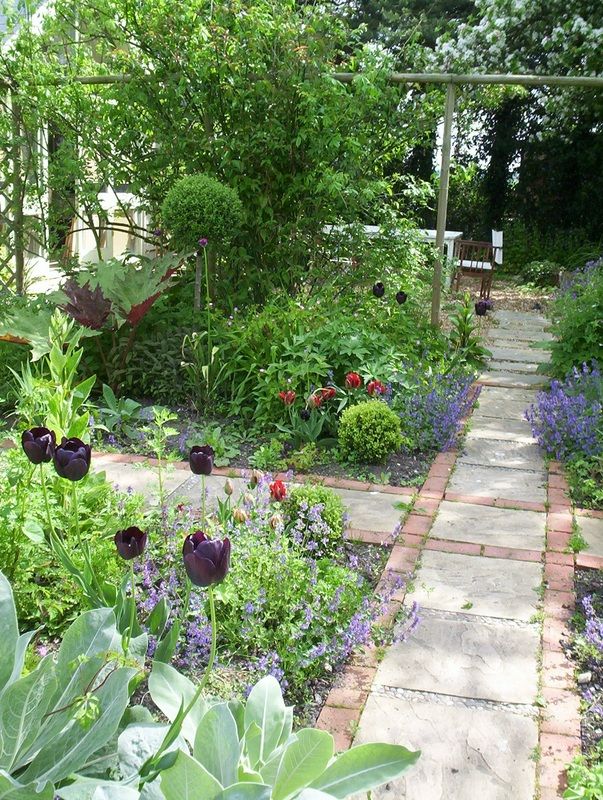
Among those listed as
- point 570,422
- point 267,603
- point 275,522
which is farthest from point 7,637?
point 570,422

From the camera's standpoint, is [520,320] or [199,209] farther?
[520,320]

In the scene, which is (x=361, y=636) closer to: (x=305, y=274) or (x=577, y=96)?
(x=305, y=274)

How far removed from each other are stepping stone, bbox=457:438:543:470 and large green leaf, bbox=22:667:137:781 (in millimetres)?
3127

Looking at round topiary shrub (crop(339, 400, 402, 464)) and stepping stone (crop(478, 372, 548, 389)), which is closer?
round topiary shrub (crop(339, 400, 402, 464))

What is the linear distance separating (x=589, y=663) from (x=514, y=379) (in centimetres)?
395

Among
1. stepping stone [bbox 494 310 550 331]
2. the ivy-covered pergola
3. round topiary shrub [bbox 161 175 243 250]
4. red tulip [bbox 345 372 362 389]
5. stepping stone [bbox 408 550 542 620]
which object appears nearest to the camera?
stepping stone [bbox 408 550 542 620]

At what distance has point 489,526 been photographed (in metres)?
3.58

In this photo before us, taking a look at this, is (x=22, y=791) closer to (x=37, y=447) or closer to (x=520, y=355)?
(x=37, y=447)

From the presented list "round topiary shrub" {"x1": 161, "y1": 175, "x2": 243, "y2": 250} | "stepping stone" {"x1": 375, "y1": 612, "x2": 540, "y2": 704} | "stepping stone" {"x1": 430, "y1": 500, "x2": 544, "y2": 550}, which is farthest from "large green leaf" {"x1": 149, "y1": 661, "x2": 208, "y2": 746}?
"round topiary shrub" {"x1": 161, "y1": 175, "x2": 243, "y2": 250}

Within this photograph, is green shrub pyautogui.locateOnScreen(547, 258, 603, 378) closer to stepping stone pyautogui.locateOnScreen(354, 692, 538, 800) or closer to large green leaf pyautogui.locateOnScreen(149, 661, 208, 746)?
stepping stone pyautogui.locateOnScreen(354, 692, 538, 800)

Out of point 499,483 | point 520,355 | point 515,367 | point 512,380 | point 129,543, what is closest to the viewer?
point 129,543

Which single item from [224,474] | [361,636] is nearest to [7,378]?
[224,474]

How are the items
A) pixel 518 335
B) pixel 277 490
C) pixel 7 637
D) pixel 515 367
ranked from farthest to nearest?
pixel 518 335, pixel 515 367, pixel 277 490, pixel 7 637

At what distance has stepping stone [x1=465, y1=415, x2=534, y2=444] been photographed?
488 cm
